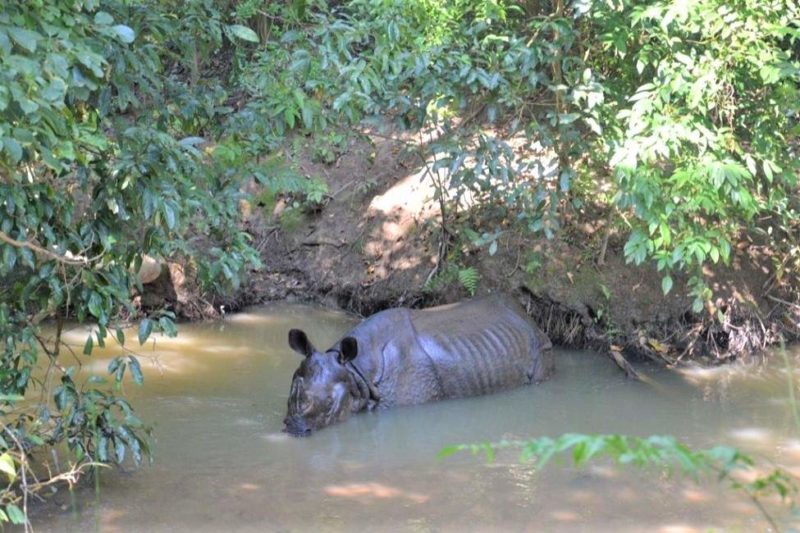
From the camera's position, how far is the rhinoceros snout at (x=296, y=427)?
8828mm

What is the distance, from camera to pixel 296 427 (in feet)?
29.1

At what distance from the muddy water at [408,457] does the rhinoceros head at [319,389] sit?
157 mm

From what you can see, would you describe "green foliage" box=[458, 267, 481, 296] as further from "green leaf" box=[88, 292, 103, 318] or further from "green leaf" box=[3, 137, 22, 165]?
"green leaf" box=[3, 137, 22, 165]

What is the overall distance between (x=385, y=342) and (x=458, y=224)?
2763 millimetres

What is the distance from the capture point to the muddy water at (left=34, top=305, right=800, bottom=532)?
22.9 ft

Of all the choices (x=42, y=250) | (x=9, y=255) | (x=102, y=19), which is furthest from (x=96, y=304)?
(x=102, y=19)

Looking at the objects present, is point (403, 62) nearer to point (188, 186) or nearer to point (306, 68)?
point (306, 68)

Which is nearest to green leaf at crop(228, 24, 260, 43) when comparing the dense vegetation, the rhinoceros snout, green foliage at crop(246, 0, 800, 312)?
the dense vegetation

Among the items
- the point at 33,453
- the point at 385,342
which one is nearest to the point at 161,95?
the point at 33,453

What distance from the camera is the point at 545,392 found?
10.2m

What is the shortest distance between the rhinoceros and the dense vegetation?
963 mm

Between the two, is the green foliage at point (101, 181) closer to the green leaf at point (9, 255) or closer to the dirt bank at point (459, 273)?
the green leaf at point (9, 255)

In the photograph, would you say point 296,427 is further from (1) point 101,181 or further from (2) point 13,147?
(2) point 13,147

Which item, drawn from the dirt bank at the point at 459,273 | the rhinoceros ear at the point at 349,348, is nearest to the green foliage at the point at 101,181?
the rhinoceros ear at the point at 349,348
